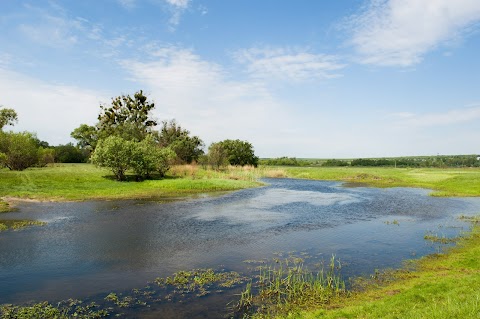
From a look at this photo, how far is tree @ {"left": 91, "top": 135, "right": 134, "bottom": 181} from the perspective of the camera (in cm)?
5662

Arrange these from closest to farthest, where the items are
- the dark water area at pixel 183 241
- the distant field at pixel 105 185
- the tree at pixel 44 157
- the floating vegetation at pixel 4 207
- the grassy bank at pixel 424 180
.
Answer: the dark water area at pixel 183 241 < the floating vegetation at pixel 4 207 < the distant field at pixel 105 185 < the grassy bank at pixel 424 180 < the tree at pixel 44 157

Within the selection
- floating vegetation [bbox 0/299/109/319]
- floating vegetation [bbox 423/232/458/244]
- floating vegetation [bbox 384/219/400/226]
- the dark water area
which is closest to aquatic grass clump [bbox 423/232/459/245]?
floating vegetation [bbox 423/232/458/244]

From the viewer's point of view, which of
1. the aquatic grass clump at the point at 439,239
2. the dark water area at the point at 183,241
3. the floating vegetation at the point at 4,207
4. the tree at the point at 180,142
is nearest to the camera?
the dark water area at the point at 183,241

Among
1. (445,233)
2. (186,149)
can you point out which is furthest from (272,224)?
(186,149)

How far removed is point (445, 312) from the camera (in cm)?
984

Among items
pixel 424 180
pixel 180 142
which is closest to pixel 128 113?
pixel 180 142

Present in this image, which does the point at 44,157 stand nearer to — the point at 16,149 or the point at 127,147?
the point at 16,149

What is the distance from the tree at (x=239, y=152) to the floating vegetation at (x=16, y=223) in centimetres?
8862

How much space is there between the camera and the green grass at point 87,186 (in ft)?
141

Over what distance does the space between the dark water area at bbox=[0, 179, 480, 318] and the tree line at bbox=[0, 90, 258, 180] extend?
19.3 metres

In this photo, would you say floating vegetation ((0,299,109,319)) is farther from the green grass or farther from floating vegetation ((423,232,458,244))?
the green grass

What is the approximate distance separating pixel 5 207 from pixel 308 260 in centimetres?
3129

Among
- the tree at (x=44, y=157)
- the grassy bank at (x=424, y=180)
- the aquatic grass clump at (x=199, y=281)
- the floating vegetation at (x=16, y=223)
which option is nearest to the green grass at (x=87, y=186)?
the floating vegetation at (x=16, y=223)

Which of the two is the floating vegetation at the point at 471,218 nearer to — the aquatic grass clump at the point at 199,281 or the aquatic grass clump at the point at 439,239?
the aquatic grass clump at the point at 439,239
